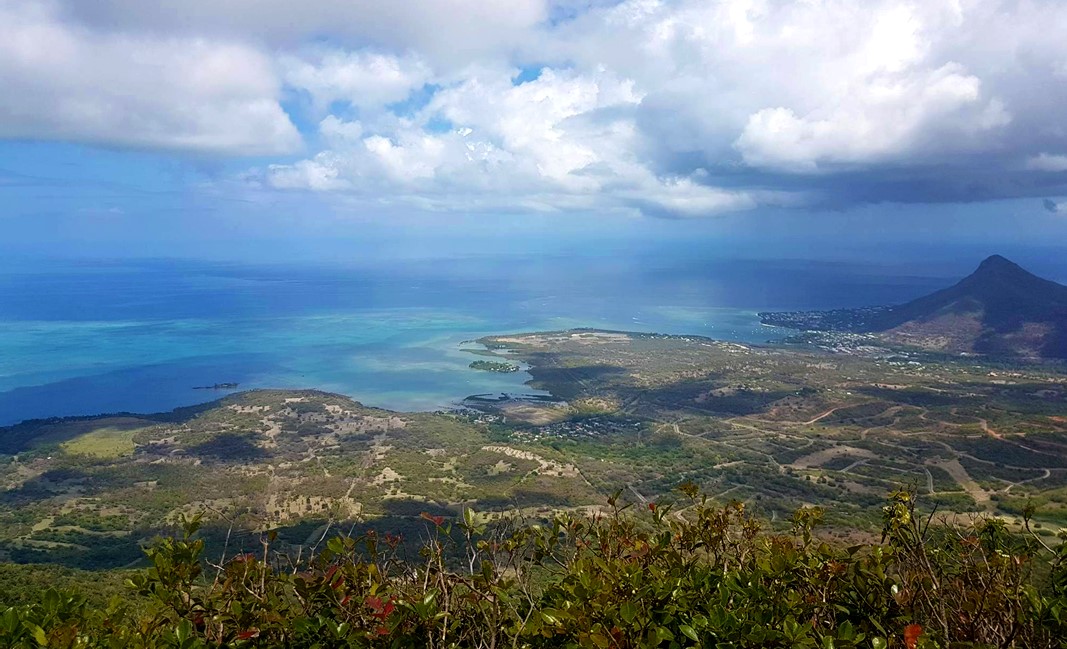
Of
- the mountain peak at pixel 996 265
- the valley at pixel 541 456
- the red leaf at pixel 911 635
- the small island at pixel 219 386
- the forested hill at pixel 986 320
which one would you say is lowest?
the valley at pixel 541 456

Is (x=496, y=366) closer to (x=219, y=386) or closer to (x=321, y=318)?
(x=219, y=386)

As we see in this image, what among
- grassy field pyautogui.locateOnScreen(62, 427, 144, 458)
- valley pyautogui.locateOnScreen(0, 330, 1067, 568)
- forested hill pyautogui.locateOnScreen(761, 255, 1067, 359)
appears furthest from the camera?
forested hill pyautogui.locateOnScreen(761, 255, 1067, 359)

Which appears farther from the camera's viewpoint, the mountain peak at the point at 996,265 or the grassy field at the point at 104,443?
the mountain peak at the point at 996,265

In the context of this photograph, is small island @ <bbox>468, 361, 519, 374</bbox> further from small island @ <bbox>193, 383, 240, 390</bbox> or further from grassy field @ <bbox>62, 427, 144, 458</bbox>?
grassy field @ <bbox>62, 427, 144, 458</bbox>

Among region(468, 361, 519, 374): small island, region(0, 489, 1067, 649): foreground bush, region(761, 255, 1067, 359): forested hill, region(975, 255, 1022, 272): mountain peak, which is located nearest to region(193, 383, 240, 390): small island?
region(468, 361, 519, 374): small island

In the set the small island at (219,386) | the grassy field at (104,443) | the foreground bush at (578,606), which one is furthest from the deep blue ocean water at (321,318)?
the foreground bush at (578,606)

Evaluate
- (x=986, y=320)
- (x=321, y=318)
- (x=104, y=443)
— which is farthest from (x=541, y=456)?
(x=321, y=318)

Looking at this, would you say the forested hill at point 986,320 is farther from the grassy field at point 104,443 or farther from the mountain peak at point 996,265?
the grassy field at point 104,443
